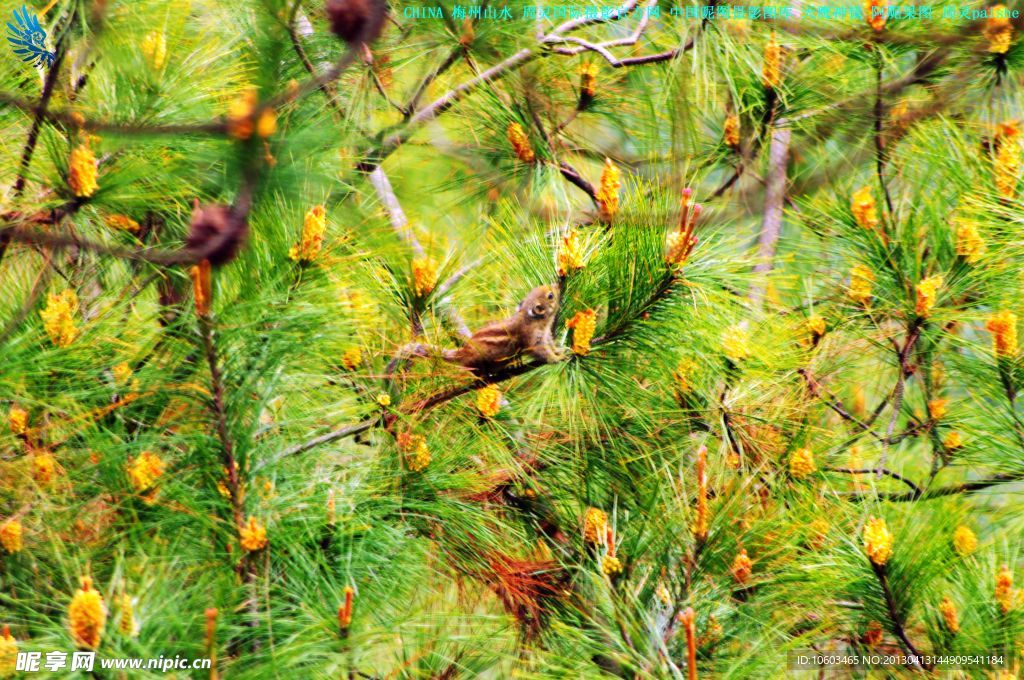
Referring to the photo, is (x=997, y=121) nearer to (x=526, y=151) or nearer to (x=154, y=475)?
(x=526, y=151)

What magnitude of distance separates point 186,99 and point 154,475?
0.44 m

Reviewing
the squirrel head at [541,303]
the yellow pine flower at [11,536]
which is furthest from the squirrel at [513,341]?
the yellow pine flower at [11,536]

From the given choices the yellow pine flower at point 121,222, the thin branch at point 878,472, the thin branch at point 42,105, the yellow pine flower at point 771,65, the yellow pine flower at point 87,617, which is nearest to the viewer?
the yellow pine flower at point 87,617

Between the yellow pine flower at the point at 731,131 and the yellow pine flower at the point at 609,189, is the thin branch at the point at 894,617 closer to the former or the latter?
the yellow pine flower at the point at 609,189

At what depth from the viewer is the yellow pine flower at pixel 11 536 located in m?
0.96

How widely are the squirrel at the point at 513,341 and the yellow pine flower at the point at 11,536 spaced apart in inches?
18.4

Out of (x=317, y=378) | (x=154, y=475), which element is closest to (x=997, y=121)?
(x=317, y=378)

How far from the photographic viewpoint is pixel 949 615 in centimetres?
109

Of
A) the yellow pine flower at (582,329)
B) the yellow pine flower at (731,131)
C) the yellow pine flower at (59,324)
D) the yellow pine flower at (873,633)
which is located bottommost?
the yellow pine flower at (873,633)

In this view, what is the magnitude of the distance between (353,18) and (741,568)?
735 millimetres

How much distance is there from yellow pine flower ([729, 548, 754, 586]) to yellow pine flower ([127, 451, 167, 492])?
61cm

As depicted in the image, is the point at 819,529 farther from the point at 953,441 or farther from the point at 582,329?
the point at 582,329

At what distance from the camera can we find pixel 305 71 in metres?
1.28

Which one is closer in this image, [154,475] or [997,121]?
[154,475]
